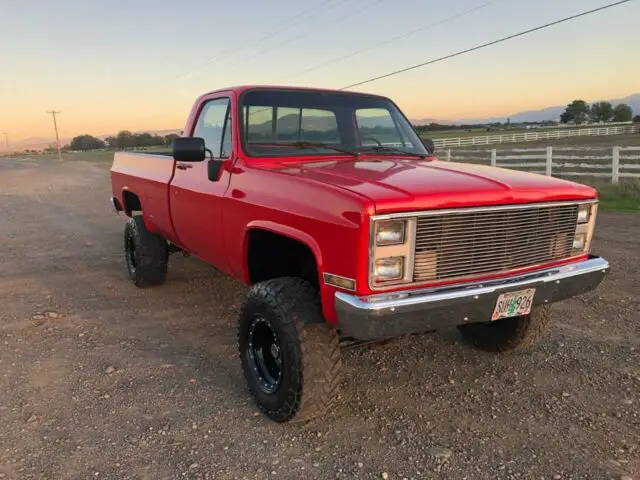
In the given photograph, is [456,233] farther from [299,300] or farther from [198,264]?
[198,264]

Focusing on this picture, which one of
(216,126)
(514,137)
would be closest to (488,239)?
(216,126)

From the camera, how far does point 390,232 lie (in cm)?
282

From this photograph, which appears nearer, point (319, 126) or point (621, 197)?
point (319, 126)

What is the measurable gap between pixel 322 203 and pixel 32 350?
2.98 meters

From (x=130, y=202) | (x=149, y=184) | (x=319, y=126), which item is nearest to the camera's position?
(x=319, y=126)

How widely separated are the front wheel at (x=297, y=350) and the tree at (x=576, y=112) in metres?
111

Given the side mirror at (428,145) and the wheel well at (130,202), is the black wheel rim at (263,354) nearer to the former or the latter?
the side mirror at (428,145)

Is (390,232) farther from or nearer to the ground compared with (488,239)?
farther from the ground

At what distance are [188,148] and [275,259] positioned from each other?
0.99 m

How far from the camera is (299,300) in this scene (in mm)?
3176

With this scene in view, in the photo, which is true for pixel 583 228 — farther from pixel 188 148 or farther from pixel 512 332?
pixel 188 148

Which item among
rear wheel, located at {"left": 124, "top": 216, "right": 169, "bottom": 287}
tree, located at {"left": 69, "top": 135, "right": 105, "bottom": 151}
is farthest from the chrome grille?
tree, located at {"left": 69, "top": 135, "right": 105, "bottom": 151}

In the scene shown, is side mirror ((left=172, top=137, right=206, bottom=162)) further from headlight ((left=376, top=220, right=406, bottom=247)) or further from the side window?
headlight ((left=376, top=220, right=406, bottom=247))

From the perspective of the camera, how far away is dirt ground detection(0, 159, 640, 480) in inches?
116
